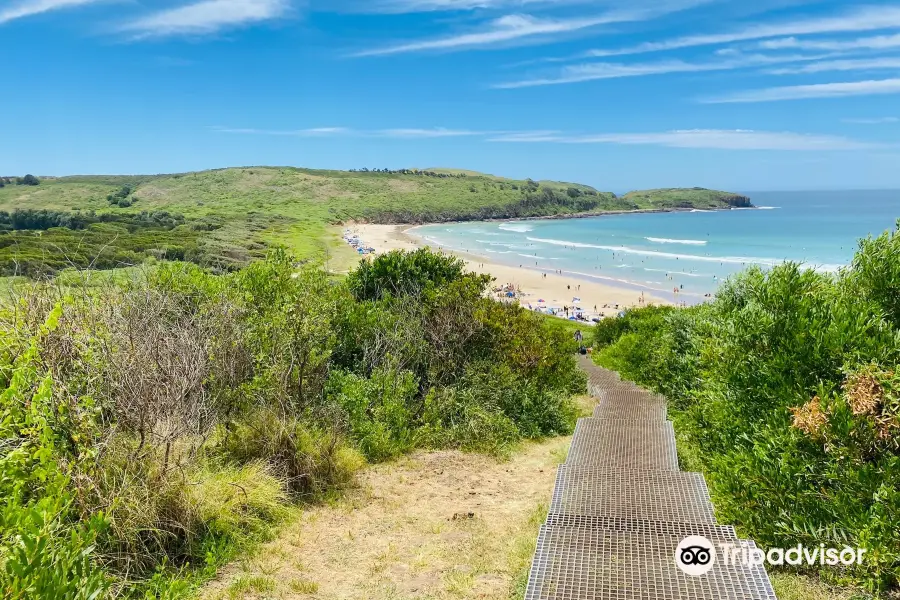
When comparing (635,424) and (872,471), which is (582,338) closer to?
(635,424)

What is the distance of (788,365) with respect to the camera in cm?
639

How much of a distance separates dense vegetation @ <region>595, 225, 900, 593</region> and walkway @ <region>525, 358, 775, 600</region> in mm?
650

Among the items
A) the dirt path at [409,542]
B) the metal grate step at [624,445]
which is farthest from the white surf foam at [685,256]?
the dirt path at [409,542]

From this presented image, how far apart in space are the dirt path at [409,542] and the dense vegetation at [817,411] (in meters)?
2.56

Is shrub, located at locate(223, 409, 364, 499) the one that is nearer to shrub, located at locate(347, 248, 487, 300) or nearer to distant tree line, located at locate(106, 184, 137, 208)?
shrub, located at locate(347, 248, 487, 300)

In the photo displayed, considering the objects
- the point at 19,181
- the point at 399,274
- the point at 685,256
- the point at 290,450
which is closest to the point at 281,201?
the point at 19,181

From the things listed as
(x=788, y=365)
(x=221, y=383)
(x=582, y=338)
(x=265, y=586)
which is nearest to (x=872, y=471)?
(x=788, y=365)

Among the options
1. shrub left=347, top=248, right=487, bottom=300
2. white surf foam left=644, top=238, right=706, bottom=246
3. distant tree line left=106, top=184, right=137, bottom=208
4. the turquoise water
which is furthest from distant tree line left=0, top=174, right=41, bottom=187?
shrub left=347, top=248, right=487, bottom=300

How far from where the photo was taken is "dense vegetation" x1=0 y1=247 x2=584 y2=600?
3980 millimetres

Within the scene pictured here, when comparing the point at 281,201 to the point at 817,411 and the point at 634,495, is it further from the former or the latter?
the point at 817,411

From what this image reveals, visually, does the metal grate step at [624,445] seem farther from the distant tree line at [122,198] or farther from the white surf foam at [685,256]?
the distant tree line at [122,198]

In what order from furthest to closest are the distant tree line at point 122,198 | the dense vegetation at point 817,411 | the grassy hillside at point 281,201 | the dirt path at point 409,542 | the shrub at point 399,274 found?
the distant tree line at point 122,198, the grassy hillside at point 281,201, the shrub at point 399,274, the dirt path at point 409,542, the dense vegetation at point 817,411

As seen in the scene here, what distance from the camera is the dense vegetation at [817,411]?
502 cm

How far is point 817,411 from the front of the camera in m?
5.46
